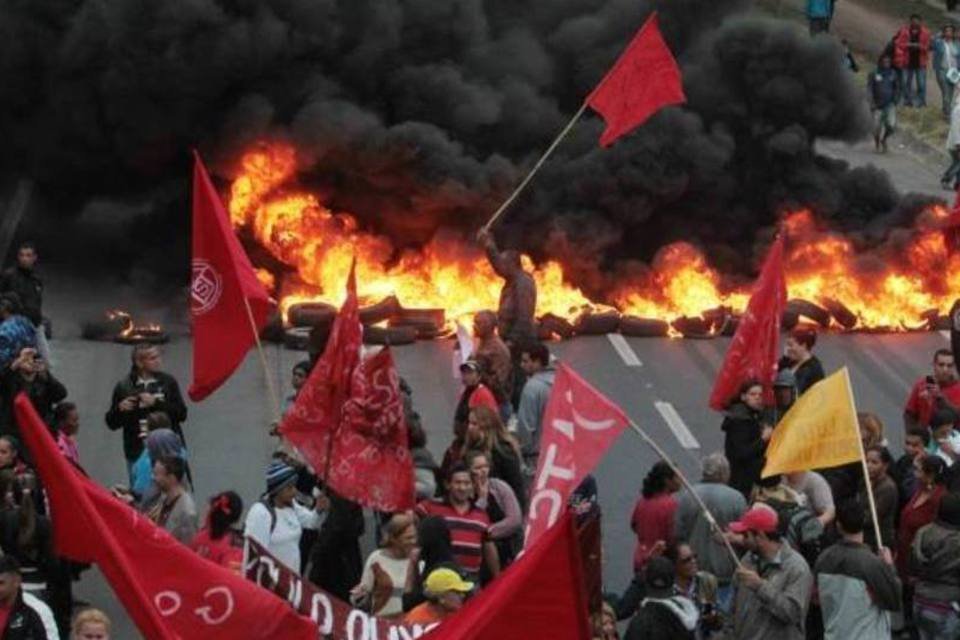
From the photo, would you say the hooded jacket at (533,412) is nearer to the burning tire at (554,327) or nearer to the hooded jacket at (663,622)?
the hooded jacket at (663,622)

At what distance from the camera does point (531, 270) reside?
2505cm

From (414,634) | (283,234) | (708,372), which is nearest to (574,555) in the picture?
(414,634)

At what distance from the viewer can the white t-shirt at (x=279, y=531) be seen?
15625mm

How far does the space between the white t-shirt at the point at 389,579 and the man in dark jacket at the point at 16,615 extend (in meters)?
2.07

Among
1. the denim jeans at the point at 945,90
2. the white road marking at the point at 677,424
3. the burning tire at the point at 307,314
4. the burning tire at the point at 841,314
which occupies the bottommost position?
the denim jeans at the point at 945,90

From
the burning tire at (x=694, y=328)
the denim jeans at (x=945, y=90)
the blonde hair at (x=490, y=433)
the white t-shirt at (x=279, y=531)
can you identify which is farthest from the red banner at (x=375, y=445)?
the denim jeans at (x=945, y=90)

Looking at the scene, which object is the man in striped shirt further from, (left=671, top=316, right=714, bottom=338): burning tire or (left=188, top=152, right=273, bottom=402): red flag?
(left=671, top=316, right=714, bottom=338): burning tire

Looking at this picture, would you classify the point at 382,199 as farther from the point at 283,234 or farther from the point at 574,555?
the point at 574,555

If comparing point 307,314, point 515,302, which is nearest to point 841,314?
point 307,314

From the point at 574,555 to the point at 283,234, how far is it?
44.4 ft

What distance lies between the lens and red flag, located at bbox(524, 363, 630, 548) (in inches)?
575

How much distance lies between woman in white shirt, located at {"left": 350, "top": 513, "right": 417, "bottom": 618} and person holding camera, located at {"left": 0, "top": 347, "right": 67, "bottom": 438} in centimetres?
358

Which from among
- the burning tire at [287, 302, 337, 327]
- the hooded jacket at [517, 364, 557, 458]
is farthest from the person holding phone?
the burning tire at [287, 302, 337, 327]

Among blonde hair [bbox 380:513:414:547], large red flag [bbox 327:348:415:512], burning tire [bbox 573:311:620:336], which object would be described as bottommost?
burning tire [bbox 573:311:620:336]
